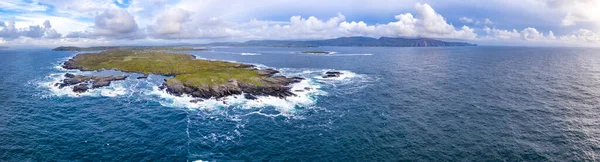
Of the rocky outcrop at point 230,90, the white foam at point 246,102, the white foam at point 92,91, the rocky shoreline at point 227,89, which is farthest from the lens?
the white foam at point 92,91

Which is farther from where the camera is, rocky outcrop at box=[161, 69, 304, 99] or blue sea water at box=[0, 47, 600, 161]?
rocky outcrop at box=[161, 69, 304, 99]

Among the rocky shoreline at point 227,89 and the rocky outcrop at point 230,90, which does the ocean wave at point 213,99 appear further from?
the rocky outcrop at point 230,90

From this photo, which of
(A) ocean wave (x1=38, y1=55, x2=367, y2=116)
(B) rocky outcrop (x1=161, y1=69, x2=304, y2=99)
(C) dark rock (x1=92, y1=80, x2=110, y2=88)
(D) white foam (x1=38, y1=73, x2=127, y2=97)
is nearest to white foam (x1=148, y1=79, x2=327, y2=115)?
(A) ocean wave (x1=38, y1=55, x2=367, y2=116)

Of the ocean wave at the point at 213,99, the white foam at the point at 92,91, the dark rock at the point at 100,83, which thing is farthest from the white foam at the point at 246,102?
the dark rock at the point at 100,83

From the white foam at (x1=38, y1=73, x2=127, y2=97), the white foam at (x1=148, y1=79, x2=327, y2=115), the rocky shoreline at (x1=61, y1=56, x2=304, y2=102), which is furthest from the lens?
the white foam at (x1=38, y1=73, x2=127, y2=97)

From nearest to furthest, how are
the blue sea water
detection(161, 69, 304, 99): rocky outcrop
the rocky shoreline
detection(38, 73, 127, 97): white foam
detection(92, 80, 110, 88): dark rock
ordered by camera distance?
the blue sea water
detection(161, 69, 304, 99): rocky outcrop
the rocky shoreline
detection(38, 73, 127, 97): white foam
detection(92, 80, 110, 88): dark rock

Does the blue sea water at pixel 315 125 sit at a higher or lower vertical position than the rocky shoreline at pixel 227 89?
lower

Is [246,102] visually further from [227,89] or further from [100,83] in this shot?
[100,83]

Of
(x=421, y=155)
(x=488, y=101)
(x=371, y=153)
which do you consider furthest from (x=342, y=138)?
(x=488, y=101)

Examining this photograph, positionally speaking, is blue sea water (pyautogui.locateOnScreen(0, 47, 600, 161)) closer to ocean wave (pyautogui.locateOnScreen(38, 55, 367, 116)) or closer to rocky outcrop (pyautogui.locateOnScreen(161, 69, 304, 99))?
ocean wave (pyautogui.locateOnScreen(38, 55, 367, 116))

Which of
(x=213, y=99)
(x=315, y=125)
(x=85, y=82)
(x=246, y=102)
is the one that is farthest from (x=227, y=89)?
(x=85, y=82)

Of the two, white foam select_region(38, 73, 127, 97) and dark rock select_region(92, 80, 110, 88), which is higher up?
dark rock select_region(92, 80, 110, 88)

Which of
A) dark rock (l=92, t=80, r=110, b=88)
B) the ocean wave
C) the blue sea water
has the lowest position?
the blue sea water

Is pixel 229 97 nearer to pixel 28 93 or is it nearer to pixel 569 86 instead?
pixel 28 93
